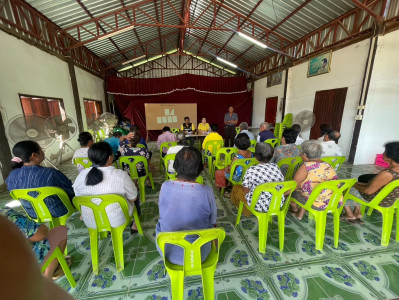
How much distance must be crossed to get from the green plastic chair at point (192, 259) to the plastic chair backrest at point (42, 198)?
42.2 inches

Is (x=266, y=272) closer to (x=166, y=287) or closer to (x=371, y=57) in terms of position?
(x=166, y=287)

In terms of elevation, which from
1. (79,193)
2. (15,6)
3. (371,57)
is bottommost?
(79,193)

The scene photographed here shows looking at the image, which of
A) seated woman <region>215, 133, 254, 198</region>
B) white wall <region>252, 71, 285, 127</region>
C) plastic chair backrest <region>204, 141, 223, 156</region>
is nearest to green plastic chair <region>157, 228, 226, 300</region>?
seated woman <region>215, 133, 254, 198</region>

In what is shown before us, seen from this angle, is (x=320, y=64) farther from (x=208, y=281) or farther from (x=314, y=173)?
(x=208, y=281)

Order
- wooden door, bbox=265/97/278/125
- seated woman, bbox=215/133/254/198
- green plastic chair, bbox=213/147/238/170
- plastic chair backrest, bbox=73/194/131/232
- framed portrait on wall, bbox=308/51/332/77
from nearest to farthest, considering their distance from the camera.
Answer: plastic chair backrest, bbox=73/194/131/232 < seated woman, bbox=215/133/254/198 < green plastic chair, bbox=213/147/238/170 < framed portrait on wall, bbox=308/51/332/77 < wooden door, bbox=265/97/278/125

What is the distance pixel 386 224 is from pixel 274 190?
1.25m

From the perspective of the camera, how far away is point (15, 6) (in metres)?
3.37

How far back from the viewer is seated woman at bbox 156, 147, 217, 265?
115 centimetres

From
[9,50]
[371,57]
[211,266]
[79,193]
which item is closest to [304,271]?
[211,266]

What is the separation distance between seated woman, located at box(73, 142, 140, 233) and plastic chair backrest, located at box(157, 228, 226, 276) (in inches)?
26.6

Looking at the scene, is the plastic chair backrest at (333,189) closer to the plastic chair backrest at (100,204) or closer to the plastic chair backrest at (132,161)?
the plastic chair backrest at (100,204)

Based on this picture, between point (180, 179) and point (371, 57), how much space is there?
4.85 metres

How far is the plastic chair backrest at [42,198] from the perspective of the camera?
1421 mm

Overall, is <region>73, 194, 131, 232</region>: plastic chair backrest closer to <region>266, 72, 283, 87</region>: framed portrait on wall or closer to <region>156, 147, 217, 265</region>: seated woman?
<region>156, 147, 217, 265</region>: seated woman
